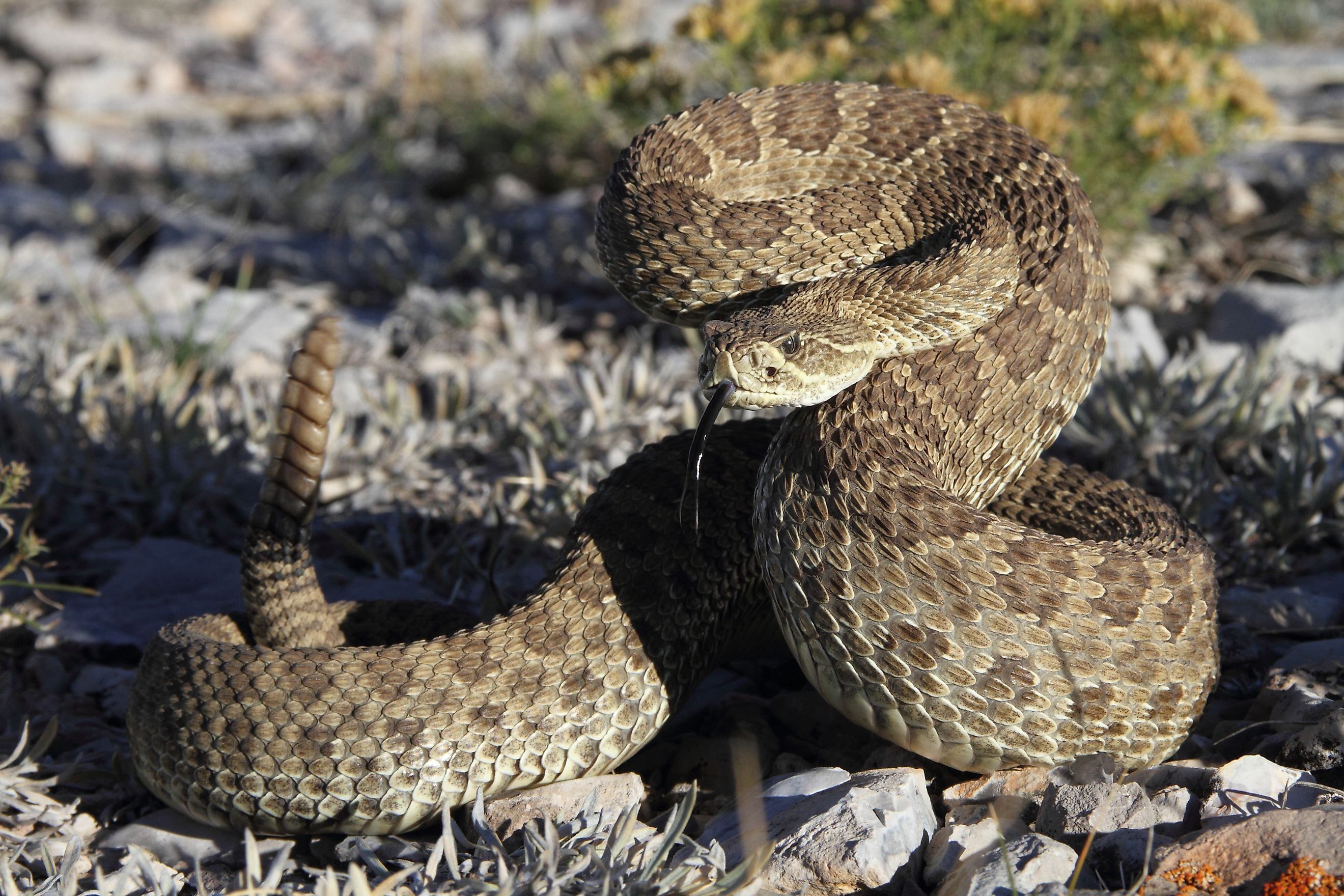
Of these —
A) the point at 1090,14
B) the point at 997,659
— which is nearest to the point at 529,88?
the point at 1090,14

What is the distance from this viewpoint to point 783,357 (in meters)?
3.54

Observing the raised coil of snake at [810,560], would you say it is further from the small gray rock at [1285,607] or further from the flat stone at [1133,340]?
the flat stone at [1133,340]

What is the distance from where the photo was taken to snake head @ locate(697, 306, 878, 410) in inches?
138

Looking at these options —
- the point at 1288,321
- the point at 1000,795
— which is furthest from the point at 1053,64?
the point at 1000,795

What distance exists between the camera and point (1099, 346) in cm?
411

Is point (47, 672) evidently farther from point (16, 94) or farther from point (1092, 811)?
point (16, 94)

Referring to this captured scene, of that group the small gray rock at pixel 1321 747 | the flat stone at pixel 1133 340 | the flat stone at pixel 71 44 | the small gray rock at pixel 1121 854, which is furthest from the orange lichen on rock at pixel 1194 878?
the flat stone at pixel 71 44

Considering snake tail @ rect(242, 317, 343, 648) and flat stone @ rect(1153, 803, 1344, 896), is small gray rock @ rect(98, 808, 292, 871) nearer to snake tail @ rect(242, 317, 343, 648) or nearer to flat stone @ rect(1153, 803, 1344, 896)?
snake tail @ rect(242, 317, 343, 648)

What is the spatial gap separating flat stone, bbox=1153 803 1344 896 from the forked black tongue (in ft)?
5.34

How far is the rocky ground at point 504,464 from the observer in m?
3.28

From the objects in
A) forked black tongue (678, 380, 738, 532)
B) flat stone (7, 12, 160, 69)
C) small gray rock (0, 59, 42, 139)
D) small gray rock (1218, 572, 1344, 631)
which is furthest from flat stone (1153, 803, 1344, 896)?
flat stone (7, 12, 160, 69)

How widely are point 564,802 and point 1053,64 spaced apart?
498 cm

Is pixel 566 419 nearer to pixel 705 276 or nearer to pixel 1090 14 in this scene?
pixel 705 276

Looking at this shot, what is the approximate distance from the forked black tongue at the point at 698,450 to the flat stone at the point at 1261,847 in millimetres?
1626
